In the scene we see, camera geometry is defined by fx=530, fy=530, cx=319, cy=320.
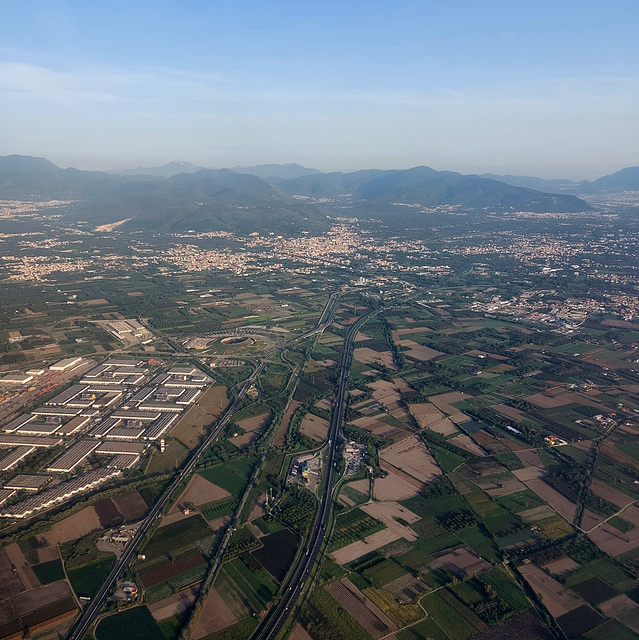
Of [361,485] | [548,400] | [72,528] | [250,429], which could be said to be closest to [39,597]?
[72,528]

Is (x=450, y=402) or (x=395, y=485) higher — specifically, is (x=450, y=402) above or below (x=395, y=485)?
above

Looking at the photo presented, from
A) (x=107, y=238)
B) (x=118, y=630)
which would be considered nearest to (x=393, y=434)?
(x=118, y=630)

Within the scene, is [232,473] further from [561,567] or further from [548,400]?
[548,400]

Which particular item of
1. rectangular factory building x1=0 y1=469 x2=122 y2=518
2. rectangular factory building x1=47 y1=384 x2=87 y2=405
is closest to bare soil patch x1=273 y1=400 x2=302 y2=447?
rectangular factory building x1=0 y1=469 x2=122 y2=518

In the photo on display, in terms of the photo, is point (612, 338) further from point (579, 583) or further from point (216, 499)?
point (216, 499)

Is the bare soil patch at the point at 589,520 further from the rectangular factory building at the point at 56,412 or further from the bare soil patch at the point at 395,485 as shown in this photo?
the rectangular factory building at the point at 56,412

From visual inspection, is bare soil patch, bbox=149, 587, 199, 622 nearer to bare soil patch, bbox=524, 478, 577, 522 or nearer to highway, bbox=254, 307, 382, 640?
highway, bbox=254, 307, 382, 640
